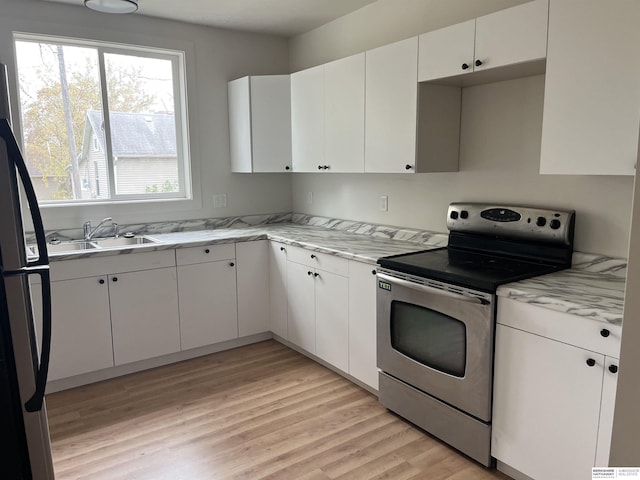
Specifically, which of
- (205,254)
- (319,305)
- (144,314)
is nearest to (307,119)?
(205,254)

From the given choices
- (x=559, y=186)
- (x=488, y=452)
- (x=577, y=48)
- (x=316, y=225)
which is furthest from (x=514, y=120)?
(x=316, y=225)

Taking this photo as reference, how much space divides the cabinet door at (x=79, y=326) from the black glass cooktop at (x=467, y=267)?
183 centimetres

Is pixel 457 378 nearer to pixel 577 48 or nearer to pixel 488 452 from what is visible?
pixel 488 452

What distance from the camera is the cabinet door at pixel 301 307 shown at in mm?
3297

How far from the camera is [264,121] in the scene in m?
3.77

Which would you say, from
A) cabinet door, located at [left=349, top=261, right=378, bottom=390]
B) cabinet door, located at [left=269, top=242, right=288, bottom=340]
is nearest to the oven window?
cabinet door, located at [left=349, top=261, right=378, bottom=390]

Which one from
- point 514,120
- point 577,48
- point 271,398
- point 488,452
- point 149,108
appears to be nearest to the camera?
point 577,48

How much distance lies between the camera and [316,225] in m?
4.09

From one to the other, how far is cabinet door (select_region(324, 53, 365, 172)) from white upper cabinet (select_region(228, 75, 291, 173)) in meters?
0.52

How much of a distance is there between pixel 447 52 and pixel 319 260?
1.46m

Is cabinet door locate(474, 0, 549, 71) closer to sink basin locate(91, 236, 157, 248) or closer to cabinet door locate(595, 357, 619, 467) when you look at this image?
cabinet door locate(595, 357, 619, 467)

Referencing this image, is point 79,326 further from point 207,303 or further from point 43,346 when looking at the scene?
point 43,346

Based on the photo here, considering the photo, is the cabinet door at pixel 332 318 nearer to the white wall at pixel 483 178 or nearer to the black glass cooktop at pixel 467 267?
the black glass cooktop at pixel 467 267

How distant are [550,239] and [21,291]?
225 cm
